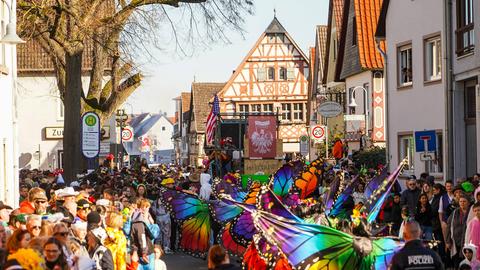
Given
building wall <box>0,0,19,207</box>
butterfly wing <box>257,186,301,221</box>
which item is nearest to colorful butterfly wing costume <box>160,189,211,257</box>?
building wall <box>0,0,19,207</box>

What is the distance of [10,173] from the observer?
27188 mm

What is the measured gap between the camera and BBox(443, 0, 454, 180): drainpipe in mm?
30344

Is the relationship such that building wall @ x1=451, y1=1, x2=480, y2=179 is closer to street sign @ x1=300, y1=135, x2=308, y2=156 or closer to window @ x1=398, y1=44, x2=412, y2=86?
window @ x1=398, y1=44, x2=412, y2=86

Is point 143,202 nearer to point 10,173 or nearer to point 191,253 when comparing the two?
point 191,253

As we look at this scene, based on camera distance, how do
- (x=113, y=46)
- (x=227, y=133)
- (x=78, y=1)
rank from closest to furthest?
1. (x=78, y=1)
2. (x=113, y=46)
3. (x=227, y=133)

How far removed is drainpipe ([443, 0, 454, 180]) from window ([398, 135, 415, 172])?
4081mm

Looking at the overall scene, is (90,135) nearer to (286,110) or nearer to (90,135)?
(90,135)

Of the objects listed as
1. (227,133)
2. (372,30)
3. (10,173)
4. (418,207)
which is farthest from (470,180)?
(372,30)

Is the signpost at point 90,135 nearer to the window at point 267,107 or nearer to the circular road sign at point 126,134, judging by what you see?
the circular road sign at point 126,134

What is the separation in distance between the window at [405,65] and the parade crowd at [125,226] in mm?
8721

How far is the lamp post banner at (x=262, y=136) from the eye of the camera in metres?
35.8

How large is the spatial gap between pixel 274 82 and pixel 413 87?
168 feet

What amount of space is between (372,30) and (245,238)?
2879cm

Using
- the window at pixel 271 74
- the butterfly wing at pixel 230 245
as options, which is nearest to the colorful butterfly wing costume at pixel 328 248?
the butterfly wing at pixel 230 245
